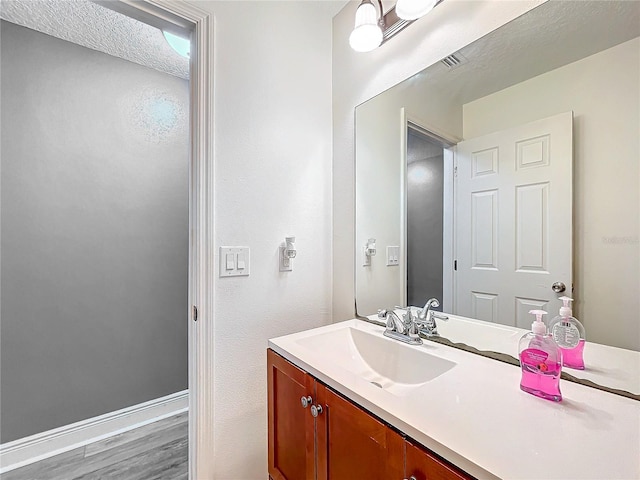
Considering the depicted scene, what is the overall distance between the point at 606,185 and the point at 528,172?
179mm

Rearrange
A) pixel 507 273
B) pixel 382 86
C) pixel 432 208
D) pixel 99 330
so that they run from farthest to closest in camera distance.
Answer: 1. pixel 99 330
2. pixel 382 86
3. pixel 432 208
4. pixel 507 273

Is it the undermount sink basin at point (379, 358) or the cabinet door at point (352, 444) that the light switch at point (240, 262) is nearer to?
the undermount sink basin at point (379, 358)

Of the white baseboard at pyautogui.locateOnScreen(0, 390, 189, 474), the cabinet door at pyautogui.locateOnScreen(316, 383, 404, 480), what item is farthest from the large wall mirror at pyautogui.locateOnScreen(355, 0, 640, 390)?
the white baseboard at pyautogui.locateOnScreen(0, 390, 189, 474)

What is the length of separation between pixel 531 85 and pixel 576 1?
0.21 metres

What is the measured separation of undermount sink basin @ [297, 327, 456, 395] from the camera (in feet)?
3.09

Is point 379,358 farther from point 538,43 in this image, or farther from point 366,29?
point 366,29

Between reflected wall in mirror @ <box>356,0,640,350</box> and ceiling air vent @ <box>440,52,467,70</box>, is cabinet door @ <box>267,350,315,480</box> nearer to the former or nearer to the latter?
reflected wall in mirror @ <box>356,0,640,350</box>

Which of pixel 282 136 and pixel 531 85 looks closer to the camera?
pixel 531 85

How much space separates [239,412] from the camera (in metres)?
1.22

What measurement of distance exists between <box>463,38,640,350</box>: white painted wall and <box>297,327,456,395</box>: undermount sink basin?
1.33 feet

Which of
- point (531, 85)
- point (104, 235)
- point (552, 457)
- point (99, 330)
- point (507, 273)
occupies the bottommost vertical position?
point (99, 330)

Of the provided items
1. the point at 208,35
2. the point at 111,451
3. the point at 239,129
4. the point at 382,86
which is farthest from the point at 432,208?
the point at 111,451

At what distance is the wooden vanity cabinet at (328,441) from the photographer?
58cm

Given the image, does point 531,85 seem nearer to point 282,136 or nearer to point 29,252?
point 282,136
